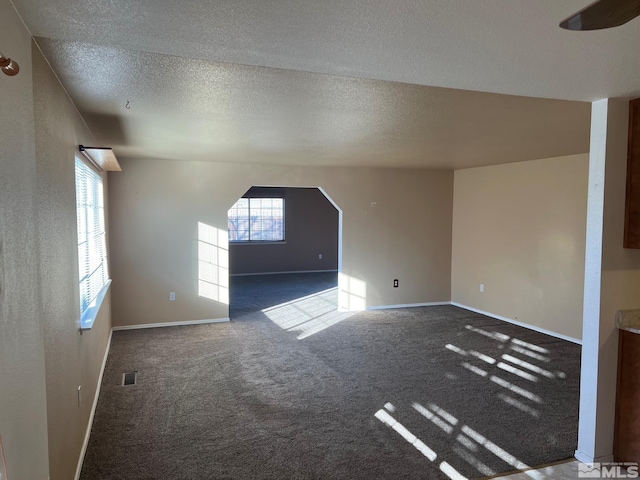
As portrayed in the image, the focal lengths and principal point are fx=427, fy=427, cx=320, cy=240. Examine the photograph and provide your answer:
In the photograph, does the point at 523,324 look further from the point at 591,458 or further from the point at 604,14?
the point at 604,14

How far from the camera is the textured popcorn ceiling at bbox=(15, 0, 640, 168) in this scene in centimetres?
140

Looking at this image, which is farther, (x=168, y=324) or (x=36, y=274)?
(x=168, y=324)

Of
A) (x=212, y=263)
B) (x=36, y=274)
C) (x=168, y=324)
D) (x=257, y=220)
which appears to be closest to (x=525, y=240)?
(x=212, y=263)

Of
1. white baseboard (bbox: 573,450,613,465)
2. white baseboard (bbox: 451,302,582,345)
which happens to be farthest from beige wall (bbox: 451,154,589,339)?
white baseboard (bbox: 573,450,613,465)

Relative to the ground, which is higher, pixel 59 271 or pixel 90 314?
pixel 59 271

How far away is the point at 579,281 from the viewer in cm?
503

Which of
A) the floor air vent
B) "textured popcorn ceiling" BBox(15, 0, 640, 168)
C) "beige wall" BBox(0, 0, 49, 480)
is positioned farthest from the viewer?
the floor air vent

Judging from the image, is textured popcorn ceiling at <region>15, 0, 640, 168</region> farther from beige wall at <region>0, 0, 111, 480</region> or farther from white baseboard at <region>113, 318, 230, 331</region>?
white baseboard at <region>113, 318, 230, 331</region>

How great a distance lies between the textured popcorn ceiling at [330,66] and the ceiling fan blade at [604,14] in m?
0.21

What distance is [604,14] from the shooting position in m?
1.10

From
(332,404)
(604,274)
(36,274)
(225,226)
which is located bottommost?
(332,404)

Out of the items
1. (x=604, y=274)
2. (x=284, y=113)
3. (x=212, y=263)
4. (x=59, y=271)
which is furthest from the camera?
(x=212, y=263)

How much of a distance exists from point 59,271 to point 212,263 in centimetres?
382

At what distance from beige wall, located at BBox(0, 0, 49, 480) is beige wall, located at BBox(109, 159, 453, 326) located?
4.15 meters
